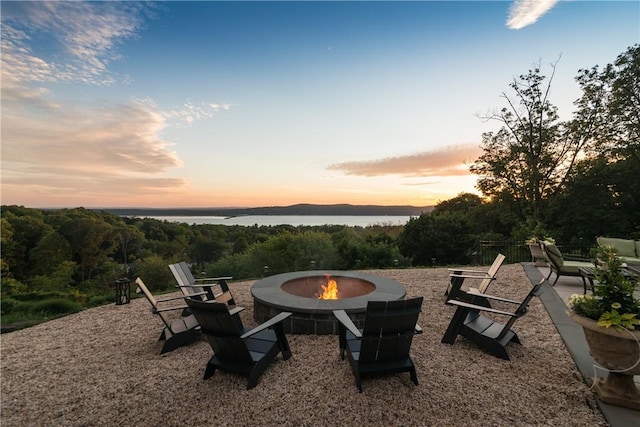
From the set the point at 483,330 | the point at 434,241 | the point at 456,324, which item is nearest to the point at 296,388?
the point at 456,324

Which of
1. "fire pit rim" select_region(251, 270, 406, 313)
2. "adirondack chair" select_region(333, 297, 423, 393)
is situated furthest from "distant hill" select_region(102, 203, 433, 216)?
"adirondack chair" select_region(333, 297, 423, 393)

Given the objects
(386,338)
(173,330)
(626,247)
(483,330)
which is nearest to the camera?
(386,338)

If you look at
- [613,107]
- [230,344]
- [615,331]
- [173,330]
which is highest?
[613,107]

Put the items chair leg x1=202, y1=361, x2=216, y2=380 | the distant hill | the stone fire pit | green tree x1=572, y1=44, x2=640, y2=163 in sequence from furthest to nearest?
the distant hill < green tree x1=572, y1=44, x2=640, y2=163 < the stone fire pit < chair leg x1=202, y1=361, x2=216, y2=380

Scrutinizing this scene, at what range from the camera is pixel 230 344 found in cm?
300

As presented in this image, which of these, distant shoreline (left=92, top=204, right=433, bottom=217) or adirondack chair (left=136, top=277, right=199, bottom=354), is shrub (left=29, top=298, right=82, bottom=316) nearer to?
adirondack chair (left=136, top=277, right=199, bottom=354)

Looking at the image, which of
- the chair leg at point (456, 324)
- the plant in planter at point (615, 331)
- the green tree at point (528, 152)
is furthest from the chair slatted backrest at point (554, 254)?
the green tree at point (528, 152)

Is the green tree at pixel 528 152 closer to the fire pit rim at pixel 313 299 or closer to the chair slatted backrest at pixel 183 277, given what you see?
the fire pit rim at pixel 313 299

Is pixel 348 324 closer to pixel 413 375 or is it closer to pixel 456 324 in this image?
pixel 413 375

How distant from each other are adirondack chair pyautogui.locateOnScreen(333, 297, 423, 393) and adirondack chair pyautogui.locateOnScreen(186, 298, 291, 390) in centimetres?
100

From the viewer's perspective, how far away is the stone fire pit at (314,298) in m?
4.40

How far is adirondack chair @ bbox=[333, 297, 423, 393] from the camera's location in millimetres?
2863

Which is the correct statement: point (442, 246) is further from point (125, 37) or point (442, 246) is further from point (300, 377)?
point (125, 37)

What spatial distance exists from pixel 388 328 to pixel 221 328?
68.5 inches
